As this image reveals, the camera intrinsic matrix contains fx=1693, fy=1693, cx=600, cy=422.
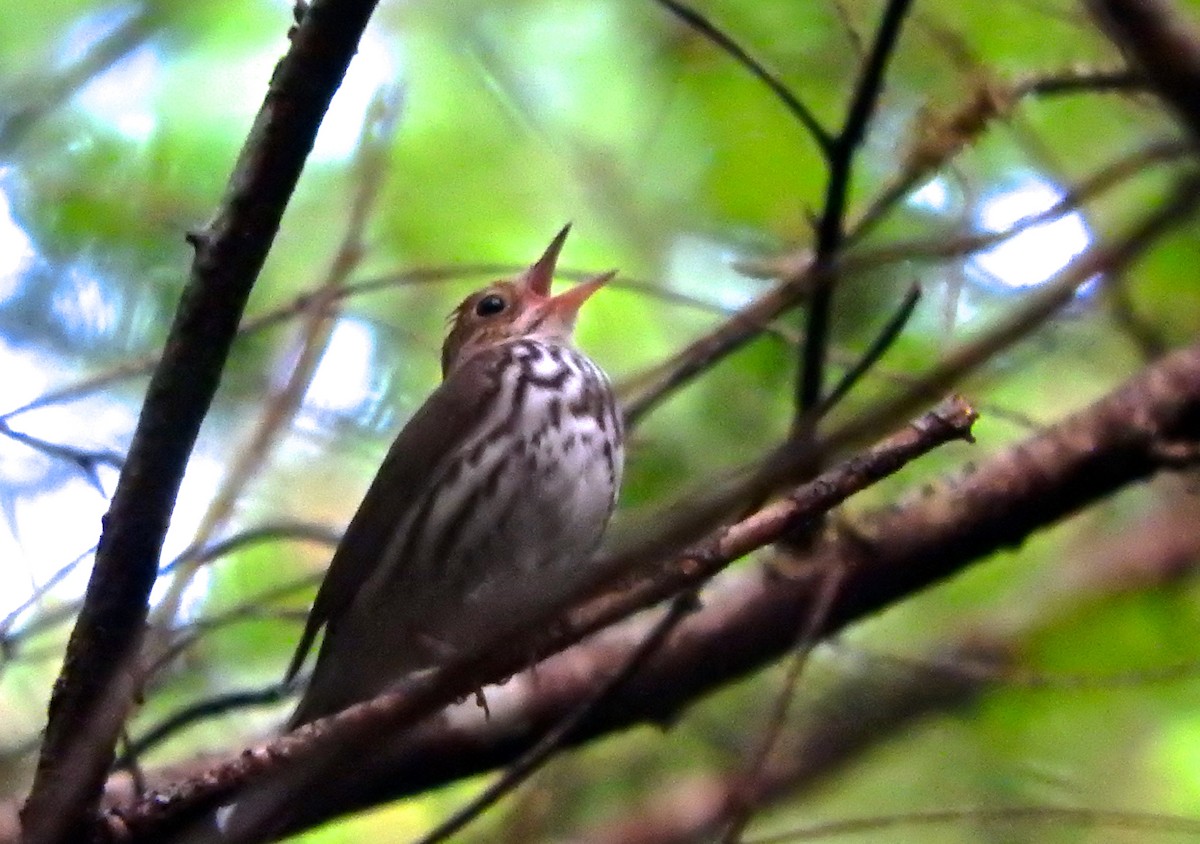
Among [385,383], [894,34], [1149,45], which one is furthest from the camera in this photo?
[385,383]

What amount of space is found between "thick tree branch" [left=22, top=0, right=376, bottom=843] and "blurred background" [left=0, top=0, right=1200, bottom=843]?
59 cm

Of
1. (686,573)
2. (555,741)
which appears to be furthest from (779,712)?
(686,573)

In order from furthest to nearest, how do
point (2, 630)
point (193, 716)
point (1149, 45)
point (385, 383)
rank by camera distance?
point (385, 383), point (193, 716), point (2, 630), point (1149, 45)

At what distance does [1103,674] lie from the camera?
10.9ft

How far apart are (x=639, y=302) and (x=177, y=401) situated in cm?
249

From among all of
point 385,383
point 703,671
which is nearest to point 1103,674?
point 703,671

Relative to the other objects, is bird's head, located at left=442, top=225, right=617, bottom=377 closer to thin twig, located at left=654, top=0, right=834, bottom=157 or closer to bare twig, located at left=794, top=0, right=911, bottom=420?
bare twig, located at left=794, top=0, right=911, bottom=420

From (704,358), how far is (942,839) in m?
1.10

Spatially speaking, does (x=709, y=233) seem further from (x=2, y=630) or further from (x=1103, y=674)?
(x=2, y=630)

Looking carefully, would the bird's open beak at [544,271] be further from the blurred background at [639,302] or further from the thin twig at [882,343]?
the thin twig at [882,343]

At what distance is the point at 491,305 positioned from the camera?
4.08m

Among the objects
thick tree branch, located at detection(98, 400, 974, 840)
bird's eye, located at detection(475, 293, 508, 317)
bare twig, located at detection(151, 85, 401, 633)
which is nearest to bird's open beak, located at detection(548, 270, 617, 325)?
bird's eye, located at detection(475, 293, 508, 317)

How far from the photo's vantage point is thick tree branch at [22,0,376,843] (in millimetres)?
1916

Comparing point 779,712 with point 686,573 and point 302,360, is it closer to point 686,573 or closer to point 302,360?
point 686,573
